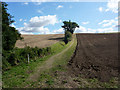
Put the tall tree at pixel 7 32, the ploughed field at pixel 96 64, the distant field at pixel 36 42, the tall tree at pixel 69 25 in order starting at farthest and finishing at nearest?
the tall tree at pixel 69 25 → the distant field at pixel 36 42 → the tall tree at pixel 7 32 → the ploughed field at pixel 96 64

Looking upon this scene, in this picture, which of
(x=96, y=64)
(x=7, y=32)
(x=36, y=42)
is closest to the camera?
(x=96, y=64)

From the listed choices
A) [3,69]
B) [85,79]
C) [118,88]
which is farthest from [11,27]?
[118,88]

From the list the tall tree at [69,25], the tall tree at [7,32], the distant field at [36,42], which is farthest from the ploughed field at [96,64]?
the tall tree at [69,25]

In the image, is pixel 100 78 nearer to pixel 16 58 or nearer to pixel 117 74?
pixel 117 74

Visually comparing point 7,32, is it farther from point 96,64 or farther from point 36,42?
point 36,42

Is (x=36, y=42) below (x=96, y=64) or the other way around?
the other way around

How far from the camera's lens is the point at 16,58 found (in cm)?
1312

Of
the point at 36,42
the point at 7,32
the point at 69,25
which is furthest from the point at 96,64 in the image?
the point at 69,25

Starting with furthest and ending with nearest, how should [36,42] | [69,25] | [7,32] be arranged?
[69,25] < [36,42] < [7,32]

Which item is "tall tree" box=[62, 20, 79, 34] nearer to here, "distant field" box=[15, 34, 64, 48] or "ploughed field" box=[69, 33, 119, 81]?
"distant field" box=[15, 34, 64, 48]

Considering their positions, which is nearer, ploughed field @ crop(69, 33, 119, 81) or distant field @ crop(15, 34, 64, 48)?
ploughed field @ crop(69, 33, 119, 81)

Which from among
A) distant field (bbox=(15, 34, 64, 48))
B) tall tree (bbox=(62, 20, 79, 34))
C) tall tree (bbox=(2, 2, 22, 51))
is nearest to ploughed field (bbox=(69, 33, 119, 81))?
tall tree (bbox=(2, 2, 22, 51))

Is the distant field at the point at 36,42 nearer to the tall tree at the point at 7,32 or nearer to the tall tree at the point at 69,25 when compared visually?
the tall tree at the point at 7,32

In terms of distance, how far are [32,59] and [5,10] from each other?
10608 mm
